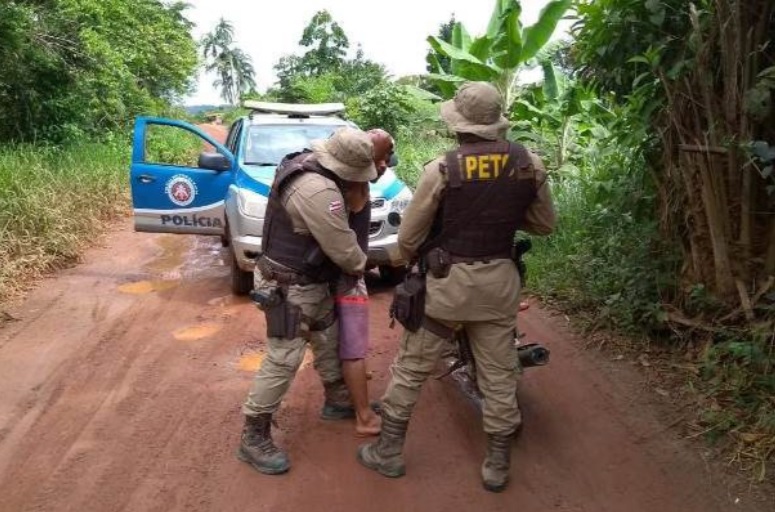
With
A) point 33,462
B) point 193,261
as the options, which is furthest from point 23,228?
point 33,462

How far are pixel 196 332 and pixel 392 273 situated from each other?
208 centimetres

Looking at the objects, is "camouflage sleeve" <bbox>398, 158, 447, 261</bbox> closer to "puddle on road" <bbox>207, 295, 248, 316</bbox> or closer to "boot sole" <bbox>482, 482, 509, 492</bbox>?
"boot sole" <bbox>482, 482, 509, 492</bbox>

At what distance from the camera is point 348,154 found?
3.49m

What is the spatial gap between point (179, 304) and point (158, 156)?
933 centimetres

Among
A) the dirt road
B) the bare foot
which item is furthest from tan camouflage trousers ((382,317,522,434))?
the bare foot

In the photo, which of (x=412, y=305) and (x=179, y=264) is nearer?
(x=412, y=305)

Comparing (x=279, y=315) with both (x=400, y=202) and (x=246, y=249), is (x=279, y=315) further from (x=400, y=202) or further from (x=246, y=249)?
(x=400, y=202)

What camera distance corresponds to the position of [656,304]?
4.80m

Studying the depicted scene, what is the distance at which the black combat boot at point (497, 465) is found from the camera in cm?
340

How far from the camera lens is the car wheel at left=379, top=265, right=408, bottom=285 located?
6.95 metres

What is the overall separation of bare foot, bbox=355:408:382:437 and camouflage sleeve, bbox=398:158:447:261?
1068 mm

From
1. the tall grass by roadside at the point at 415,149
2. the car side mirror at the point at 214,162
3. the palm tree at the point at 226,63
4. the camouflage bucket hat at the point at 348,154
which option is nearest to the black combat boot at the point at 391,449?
the camouflage bucket hat at the point at 348,154

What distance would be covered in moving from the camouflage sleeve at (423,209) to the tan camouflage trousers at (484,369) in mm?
432

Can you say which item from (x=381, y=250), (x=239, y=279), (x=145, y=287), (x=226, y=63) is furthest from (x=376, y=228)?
(x=226, y=63)
